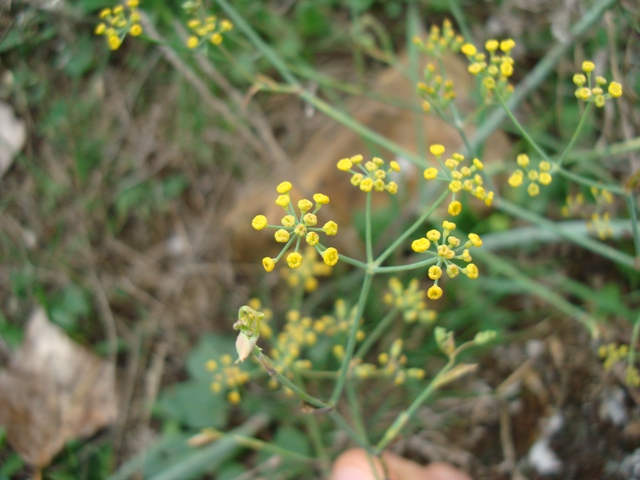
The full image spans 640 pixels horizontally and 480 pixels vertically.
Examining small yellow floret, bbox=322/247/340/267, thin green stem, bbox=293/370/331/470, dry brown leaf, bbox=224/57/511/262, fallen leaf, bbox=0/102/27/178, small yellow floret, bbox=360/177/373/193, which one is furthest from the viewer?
fallen leaf, bbox=0/102/27/178

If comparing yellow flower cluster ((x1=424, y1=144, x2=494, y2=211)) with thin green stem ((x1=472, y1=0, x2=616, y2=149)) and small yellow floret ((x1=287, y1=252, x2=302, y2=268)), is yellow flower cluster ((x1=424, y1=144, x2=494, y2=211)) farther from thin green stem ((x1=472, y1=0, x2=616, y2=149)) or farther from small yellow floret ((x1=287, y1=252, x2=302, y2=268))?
thin green stem ((x1=472, y1=0, x2=616, y2=149))

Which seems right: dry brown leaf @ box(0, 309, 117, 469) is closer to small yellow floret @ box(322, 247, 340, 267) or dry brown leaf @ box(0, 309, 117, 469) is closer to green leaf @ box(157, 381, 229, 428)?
green leaf @ box(157, 381, 229, 428)

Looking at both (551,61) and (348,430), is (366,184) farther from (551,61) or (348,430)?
(551,61)

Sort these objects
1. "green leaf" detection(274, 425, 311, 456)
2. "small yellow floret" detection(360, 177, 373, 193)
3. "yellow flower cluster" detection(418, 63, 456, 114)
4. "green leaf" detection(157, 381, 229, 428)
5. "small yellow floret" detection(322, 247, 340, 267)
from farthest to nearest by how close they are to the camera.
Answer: "green leaf" detection(157, 381, 229, 428), "green leaf" detection(274, 425, 311, 456), "yellow flower cluster" detection(418, 63, 456, 114), "small yellow floret" detection(360, 177, 373, 193), "small yellow floret" detection(322, 247, 340, 267)

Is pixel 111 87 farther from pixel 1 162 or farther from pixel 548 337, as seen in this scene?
pixel 548 337

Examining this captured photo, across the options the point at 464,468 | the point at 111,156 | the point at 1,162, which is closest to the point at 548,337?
the point at 464,468

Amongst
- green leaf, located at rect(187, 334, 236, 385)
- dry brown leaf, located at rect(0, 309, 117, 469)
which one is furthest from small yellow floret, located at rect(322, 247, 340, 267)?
dry brown leaf, located at rect(0, 309, 117, 469)

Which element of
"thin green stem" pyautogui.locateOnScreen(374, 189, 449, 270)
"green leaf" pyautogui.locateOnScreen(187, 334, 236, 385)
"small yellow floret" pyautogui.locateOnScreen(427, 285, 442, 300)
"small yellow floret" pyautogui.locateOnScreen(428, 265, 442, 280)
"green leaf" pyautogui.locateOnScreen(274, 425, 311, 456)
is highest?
"thin green stem" pyautogui.locateOnScreen(374, 189, 449, 270)

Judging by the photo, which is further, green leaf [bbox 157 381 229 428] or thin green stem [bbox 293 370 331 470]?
green leaf [bbox 157 381 229 428]

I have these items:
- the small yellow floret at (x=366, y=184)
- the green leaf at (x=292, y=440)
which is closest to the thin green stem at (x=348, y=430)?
the small yellow floret at (x=366, y=184)

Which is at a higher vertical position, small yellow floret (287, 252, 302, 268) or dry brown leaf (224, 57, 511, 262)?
small yellow floret (287, 252, 302, 268)
